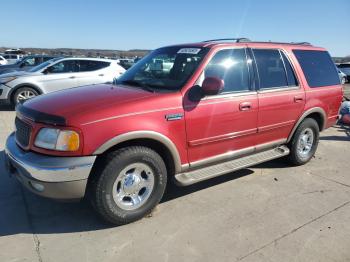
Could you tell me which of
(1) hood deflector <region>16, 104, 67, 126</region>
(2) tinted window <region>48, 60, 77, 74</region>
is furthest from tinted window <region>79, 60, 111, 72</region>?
(1) hood deflector <region>16, 104, 67, 126</region>

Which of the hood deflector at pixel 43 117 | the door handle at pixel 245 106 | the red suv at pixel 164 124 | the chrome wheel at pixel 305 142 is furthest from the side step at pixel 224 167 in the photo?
the hood deflector at pixel 43 117

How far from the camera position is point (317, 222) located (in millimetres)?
3670

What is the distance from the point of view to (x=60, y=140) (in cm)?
306

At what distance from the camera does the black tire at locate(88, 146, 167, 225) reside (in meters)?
3.21

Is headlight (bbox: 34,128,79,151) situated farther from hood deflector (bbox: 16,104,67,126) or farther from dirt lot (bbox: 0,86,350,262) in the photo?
dirt lot (bbox: 0,86,350,262)

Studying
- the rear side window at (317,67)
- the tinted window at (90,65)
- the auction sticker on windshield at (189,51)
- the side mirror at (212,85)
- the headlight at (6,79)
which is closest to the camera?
the side mirror at (212,85)

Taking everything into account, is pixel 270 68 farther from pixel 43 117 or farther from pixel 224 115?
pixel 43 117

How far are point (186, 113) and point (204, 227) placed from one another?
3.99 feet

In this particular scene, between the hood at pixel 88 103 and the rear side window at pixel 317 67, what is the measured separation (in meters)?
2.79

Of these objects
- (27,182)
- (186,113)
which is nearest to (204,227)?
(186,113)

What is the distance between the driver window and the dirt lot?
53.4 inches

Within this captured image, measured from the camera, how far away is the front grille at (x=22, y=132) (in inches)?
131

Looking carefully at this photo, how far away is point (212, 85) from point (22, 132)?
206 centimetres

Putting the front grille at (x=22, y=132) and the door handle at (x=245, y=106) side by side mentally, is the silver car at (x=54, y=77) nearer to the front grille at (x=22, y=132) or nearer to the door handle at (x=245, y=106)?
the front grille at (x=22, y=132)
